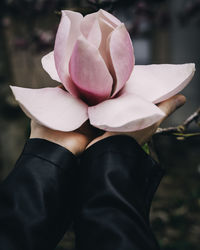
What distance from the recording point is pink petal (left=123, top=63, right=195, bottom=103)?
15.9 inches

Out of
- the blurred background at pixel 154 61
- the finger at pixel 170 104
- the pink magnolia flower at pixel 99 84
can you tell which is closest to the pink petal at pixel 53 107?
the pink magnolia flower at pixel 99 84

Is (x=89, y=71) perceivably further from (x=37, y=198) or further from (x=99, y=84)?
(x=37, y=198)

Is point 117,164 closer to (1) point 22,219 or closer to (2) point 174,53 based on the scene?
(1) point 22,219

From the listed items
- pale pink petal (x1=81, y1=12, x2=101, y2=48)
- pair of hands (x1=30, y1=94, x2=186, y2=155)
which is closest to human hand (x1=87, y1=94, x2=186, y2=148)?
pair of hands (x1=30, y1=94, x2=186, y2=155)

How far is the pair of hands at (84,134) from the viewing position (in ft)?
1.27

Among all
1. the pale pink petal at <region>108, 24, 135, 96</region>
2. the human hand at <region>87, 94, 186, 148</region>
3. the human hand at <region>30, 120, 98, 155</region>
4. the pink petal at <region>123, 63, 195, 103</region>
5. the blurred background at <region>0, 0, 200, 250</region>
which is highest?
the pale pink petal at <region>108, 24, 135, 96</region>

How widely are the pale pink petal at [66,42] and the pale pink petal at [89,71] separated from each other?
1cm

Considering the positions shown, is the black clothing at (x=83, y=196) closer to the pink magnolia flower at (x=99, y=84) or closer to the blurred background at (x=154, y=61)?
the pink magnolia flower at (x=99, y=84)

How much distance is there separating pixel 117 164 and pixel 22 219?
0.45 feet

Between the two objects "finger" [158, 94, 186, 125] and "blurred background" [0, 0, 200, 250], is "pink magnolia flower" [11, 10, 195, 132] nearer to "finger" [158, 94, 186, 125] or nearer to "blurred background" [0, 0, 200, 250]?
"finger" [158, 94, 186, 125]

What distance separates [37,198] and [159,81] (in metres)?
0.25

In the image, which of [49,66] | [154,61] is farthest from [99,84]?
[154,61]

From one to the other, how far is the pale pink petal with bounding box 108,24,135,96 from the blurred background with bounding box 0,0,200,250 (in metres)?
0.16

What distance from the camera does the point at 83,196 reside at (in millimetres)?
355
